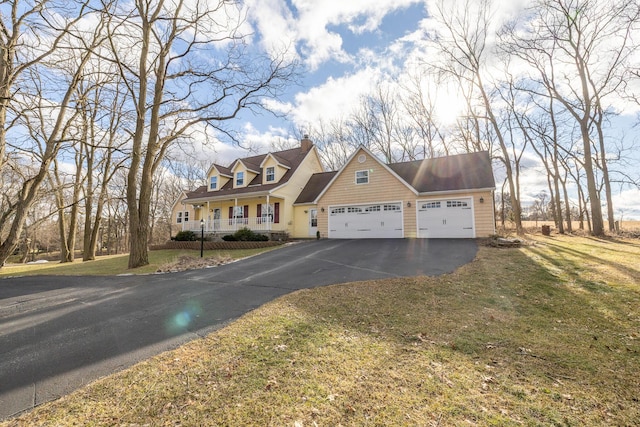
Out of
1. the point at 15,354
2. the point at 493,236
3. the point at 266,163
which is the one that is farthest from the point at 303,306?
the point at 266,163

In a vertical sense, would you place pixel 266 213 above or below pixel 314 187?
below

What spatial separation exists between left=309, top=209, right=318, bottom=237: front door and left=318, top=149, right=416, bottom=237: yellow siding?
522mm

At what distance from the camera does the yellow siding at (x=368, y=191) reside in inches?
674

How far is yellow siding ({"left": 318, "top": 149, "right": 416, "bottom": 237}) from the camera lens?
1711 centimetres

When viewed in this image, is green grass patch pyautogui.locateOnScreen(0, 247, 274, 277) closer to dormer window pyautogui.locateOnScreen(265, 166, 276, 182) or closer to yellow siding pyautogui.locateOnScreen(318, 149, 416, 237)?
yellow siding pyautogui.locateOnScreen(318, 149, 416, 237)

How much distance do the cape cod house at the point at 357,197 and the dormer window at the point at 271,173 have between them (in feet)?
0.27

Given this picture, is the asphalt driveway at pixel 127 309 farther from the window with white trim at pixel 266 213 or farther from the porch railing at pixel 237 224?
the window with white trim at pixel 266 213

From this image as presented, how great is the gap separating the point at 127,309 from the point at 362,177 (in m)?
15.1

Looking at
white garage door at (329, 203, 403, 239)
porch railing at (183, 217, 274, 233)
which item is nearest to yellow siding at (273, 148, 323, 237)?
porch railing at (183, 217, 274, 233)

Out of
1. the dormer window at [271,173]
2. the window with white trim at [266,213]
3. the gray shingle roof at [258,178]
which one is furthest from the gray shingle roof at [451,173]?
the window with white trim at [266,213]

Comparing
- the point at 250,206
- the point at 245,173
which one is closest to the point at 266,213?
the point at 250,206

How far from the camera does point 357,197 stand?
18.5m

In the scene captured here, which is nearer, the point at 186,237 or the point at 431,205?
the point at 431,205

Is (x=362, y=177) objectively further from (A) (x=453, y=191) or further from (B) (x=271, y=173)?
(B) (x=271, y=173)
